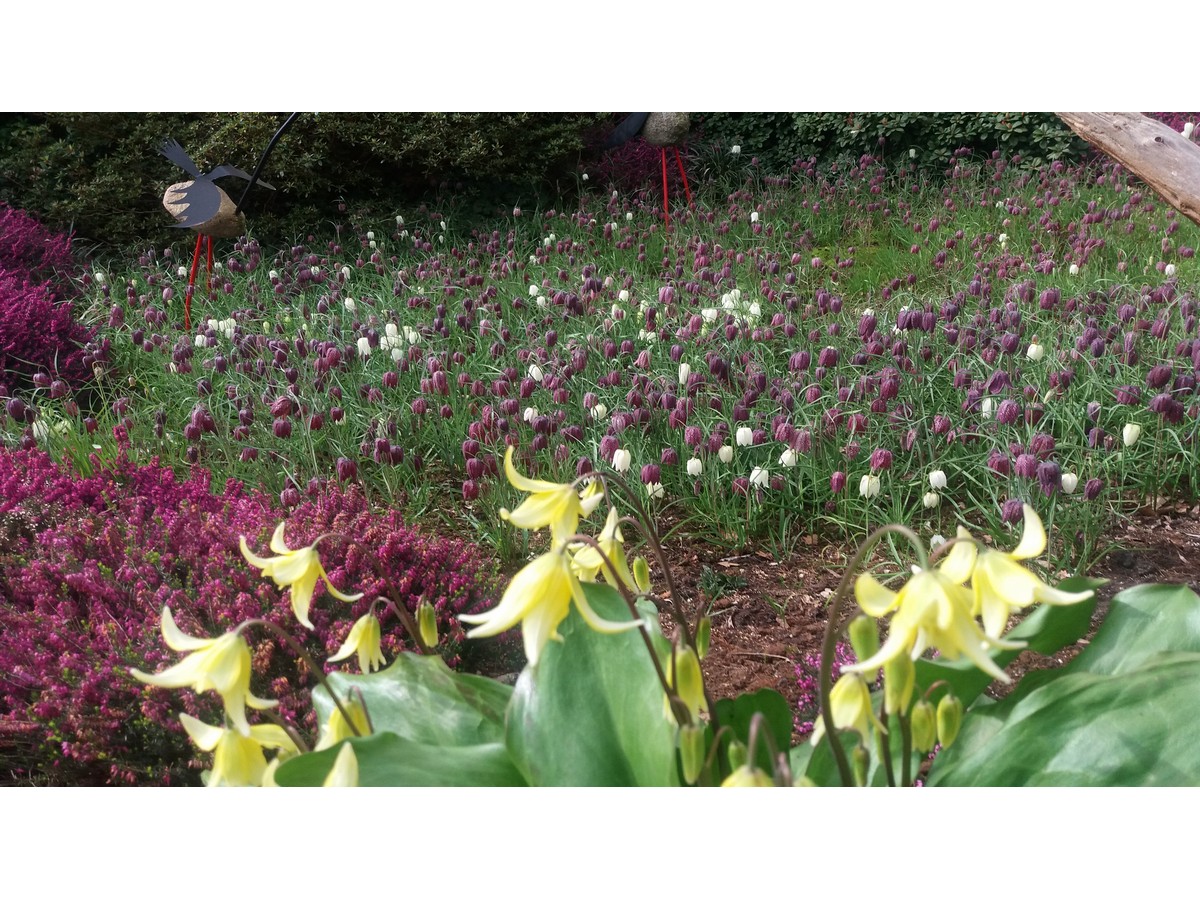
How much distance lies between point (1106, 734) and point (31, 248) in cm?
280

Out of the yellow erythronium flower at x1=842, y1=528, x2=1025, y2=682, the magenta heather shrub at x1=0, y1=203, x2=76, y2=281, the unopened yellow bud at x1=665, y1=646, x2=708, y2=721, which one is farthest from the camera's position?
the magenta heather shrub at x1=0, y1=203, x2=76, y2=281

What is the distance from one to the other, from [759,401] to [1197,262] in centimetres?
116

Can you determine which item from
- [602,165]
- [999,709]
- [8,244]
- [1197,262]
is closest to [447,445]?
[602,165]

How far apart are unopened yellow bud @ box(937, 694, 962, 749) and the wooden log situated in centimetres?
172

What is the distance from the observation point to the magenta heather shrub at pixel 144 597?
132 centimetres

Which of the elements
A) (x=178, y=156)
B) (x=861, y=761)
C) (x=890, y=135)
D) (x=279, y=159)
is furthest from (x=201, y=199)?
(x=861, y=761)

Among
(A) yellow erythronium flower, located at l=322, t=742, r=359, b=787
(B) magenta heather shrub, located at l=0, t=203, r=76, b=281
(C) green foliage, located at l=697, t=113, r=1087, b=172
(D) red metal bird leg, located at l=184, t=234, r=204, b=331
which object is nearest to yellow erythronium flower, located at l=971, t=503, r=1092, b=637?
(A) yellow erythronium flower, located at l=322, t=742, r=359, b=787

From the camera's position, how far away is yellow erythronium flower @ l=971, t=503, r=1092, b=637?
71 centimetres

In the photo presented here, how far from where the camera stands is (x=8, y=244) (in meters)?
2.66

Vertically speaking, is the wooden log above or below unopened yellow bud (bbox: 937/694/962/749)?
above

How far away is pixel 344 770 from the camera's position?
77cm

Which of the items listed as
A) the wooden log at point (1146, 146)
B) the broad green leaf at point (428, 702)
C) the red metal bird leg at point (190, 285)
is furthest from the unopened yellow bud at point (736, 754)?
the red metal bird leg at point (190, 285)

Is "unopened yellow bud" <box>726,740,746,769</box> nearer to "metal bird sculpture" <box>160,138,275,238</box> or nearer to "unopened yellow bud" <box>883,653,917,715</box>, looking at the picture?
"unopened yellow bud" <box>883,653,917,715</box>
